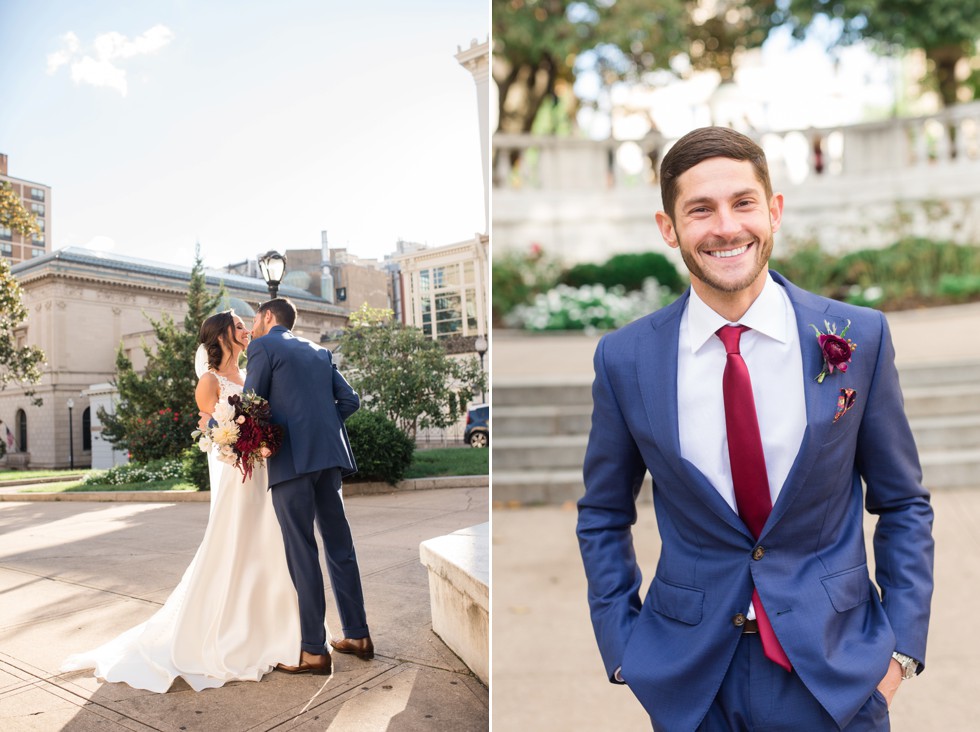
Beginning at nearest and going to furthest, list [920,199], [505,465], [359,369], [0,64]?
[359,369]
[0,64]
[505,465]
[920,199]

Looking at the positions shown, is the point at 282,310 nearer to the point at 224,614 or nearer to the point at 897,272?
the point at 224,614

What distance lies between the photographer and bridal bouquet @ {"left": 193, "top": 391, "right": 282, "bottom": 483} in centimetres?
292

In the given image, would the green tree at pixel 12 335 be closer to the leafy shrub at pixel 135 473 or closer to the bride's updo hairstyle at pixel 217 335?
the leafy shrub at pixel 135 473

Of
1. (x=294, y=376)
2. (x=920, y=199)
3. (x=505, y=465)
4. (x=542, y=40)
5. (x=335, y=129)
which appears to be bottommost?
(x=505, y=465)

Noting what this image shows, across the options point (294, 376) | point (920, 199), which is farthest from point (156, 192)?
point (920, 199)

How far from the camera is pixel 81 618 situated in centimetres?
293

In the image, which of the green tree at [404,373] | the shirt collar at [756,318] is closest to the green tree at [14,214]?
the green tree at [404,373]

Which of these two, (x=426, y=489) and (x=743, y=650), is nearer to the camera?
(x=743, y=650)

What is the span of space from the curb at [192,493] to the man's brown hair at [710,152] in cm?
Answer: 173

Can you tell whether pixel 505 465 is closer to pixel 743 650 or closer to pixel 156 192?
pixel 156 192

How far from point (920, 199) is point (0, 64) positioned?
13263 millimetres

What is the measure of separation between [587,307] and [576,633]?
25.0 feet

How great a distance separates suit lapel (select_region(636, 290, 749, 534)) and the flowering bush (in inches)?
384

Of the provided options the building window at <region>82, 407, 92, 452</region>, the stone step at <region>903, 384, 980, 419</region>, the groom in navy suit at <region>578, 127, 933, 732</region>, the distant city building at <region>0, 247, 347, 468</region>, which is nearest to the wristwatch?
the groom in navy suit at <region>578, 127, 933, 732</region>
